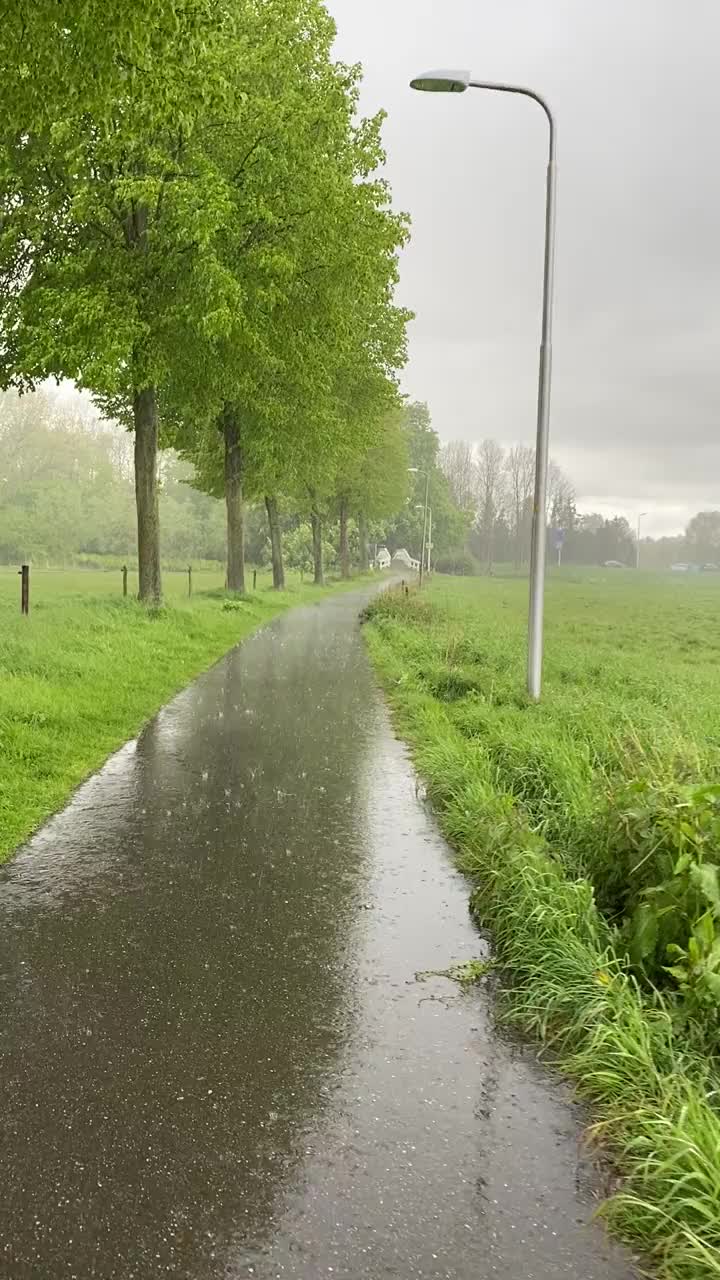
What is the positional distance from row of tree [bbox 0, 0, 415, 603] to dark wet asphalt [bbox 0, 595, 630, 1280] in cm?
847

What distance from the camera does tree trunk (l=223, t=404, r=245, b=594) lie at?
88.3ft

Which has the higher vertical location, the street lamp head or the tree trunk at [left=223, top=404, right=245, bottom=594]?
the street lamp head

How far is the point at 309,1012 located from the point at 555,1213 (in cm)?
144

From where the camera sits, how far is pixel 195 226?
1470cm

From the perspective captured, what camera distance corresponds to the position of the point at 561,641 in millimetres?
23469

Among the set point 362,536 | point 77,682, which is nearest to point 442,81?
point 77,682

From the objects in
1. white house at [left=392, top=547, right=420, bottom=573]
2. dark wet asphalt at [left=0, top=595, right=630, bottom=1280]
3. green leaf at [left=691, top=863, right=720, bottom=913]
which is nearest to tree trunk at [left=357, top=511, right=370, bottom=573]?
white house at [left=392, top=547, right=420, bottom=573]

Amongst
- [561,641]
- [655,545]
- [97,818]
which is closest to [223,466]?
[561,641]

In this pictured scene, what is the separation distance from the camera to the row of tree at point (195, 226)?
10.9m

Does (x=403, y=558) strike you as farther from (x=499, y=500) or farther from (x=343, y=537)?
(x=343, y=537)

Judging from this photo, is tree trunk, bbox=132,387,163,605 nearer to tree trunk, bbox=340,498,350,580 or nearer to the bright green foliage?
tree trunk, bbox=340,498,350,580

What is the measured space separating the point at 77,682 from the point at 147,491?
31.9ft

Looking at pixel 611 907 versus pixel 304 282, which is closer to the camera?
pixel 611 907

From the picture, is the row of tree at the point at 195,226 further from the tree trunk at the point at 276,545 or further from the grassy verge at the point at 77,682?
the tree trunk at the point at 276,545
